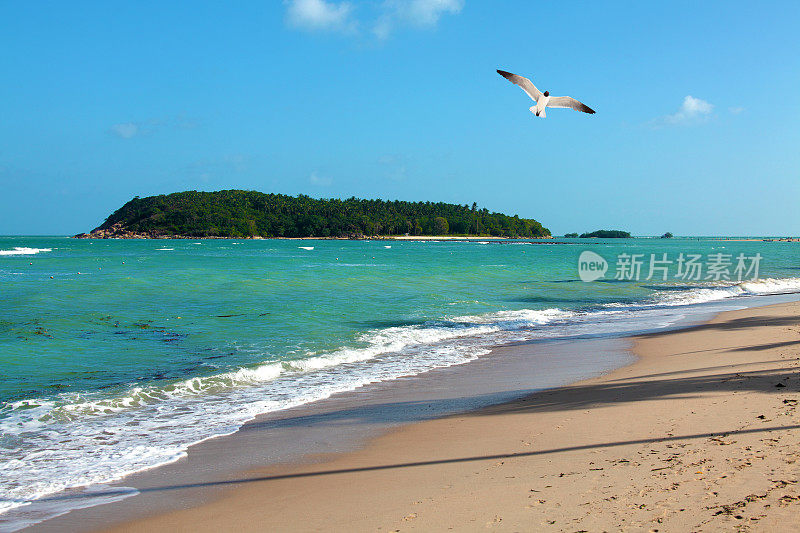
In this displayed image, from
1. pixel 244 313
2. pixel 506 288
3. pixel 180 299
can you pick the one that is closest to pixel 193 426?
pixel 244 313

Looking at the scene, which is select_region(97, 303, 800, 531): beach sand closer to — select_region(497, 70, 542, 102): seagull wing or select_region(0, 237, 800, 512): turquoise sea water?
select_region(0, 237, 800, 512): turquoise sea water

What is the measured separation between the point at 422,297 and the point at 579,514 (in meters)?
21.9

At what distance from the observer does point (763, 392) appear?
743 cm

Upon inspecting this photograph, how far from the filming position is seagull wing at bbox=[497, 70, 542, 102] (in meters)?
13.6

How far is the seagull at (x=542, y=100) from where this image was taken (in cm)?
1409

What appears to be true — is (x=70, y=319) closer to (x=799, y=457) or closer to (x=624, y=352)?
(x=624, y=352)

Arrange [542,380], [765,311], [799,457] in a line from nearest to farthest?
[799,457] < [542,380] < [765,311]

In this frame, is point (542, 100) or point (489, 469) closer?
point (489, 469)

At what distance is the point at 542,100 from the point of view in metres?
14.7

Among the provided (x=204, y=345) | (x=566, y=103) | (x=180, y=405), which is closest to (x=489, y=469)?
(x=180, y=405)

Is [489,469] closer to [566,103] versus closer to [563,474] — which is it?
[563,474]

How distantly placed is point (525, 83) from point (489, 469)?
11.3 metres

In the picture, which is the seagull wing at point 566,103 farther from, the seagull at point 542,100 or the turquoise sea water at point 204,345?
the turquoise sea water at point 204,345

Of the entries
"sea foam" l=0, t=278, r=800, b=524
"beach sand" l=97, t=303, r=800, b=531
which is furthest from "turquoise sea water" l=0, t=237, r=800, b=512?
"beach sand" l=97, t=303, r=800, b=531
